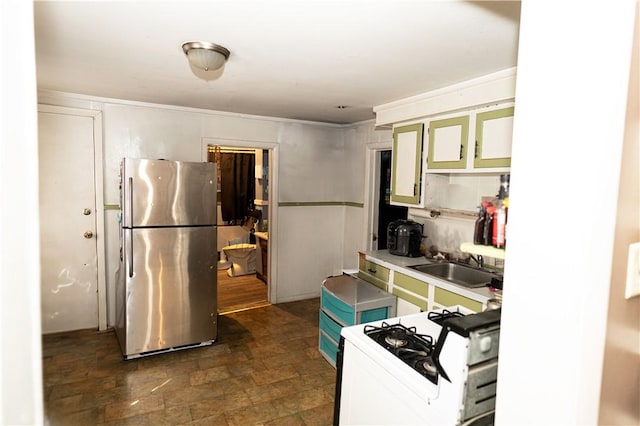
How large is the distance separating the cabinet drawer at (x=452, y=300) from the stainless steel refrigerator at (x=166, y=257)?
188cm

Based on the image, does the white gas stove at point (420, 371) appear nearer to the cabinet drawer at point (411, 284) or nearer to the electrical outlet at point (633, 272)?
the electrical outlet at point (633, 272)

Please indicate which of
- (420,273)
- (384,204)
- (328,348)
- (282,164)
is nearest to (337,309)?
(328,348)

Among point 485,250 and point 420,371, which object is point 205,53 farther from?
point 420,371

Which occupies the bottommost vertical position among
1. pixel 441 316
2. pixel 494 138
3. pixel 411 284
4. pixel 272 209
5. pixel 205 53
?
pixel 411 284

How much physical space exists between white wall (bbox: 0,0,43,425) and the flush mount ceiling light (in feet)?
4.44

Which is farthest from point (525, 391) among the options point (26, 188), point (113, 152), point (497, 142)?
point (113, 152)

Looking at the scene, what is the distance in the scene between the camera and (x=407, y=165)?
10.6 ft

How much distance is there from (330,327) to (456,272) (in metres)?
1.13

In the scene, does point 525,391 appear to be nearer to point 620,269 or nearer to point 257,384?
point 620,269

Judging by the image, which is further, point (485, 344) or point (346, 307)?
point (346, 307)

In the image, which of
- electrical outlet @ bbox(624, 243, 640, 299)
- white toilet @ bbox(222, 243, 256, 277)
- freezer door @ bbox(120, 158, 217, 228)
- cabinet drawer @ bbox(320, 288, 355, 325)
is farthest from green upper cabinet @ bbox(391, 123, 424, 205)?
white toilet @ bbox(222, 243, 256, 277)

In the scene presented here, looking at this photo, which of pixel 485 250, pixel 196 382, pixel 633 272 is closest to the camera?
pixel 633 272

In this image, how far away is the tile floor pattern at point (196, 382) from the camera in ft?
7.70

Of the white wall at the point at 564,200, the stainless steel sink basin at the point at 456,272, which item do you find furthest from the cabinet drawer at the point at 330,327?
the white wall at the point at 564,200
